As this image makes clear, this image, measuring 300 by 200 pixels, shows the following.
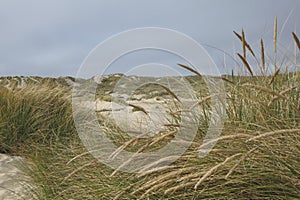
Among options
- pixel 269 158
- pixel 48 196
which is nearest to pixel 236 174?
pixel 269 158

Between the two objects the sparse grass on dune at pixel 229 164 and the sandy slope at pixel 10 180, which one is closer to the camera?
the sparse grass on dune at pixel 229 164

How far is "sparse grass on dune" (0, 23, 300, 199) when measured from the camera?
1476 millimetres

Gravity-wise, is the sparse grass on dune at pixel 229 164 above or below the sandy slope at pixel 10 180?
above

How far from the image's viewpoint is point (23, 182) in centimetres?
288

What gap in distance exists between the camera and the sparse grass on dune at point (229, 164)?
1476 mm

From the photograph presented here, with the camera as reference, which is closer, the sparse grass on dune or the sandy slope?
the sparse grass on dune

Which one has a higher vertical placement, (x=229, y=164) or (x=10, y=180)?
(x=229, y=164)

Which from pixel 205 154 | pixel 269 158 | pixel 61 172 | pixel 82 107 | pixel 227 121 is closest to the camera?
pixel 269 158

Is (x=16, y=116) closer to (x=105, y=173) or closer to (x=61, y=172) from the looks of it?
(x=61, y=172)

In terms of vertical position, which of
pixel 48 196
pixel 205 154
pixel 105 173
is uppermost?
pixel 205 154

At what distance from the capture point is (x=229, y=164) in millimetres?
1646

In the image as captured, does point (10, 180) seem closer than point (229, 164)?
No

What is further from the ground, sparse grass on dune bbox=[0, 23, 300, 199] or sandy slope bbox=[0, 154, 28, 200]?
sparse grass on dune bbox=[0, 23, 300, 199]

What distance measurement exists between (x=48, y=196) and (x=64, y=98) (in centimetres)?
319
